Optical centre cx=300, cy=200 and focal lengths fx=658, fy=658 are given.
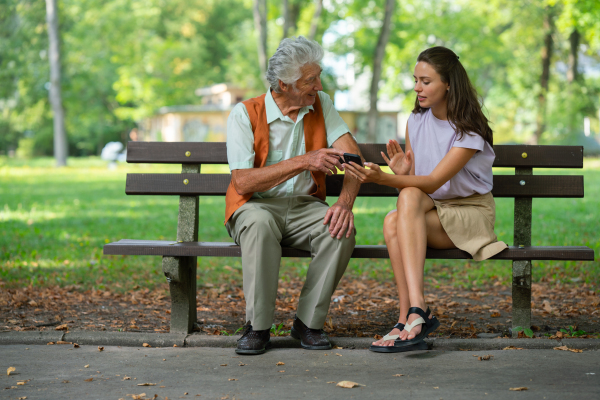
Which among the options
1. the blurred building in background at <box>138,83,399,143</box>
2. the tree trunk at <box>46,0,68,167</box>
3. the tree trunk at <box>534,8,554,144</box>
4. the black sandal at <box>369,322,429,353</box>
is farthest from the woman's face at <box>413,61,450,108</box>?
the blurred building in background at <box>138,83,399,143</box>

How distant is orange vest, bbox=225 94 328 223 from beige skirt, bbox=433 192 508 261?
0.73m

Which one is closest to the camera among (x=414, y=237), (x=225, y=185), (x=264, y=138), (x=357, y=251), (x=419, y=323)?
(x=419, y=323)

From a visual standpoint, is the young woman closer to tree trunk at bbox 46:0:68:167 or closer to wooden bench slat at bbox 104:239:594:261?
wooden bench slat at bbox 104:239:594:261

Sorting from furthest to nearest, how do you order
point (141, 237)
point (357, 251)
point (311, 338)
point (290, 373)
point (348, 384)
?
point (141, 237) → point (357, 251) → point (311, 338) → point (290, 373) → point (348, 384)

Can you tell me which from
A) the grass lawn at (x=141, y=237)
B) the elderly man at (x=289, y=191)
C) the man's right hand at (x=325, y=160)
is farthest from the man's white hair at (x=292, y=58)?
the grass lawn at (x=141, y=237)

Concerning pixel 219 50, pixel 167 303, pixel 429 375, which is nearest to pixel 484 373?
pixel 429 375

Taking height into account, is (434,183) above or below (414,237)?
above

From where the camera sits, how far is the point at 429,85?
12.3 feet

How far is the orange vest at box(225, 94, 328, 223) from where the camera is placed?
3777 mm

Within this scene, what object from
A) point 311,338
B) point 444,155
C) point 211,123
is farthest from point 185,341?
point 211,123

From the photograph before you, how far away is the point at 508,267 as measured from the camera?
6285 millimetres

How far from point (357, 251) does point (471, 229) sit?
2.10 feet

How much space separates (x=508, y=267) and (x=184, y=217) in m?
3.52

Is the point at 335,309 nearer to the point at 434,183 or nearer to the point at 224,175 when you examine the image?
the point at 224,175
